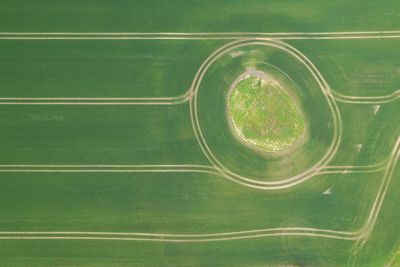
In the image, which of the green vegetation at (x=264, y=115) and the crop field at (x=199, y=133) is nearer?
the crop field at (x=199, y=133)

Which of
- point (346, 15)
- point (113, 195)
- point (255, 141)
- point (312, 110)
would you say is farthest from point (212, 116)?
point (346, 15)

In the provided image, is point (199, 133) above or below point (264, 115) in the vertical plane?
below

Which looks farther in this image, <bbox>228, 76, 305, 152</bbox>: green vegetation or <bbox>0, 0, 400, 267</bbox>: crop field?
<bbox>228, 76, 305, 152</bbox>: green vegetation

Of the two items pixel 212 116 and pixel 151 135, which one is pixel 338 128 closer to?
pixel 212 116
